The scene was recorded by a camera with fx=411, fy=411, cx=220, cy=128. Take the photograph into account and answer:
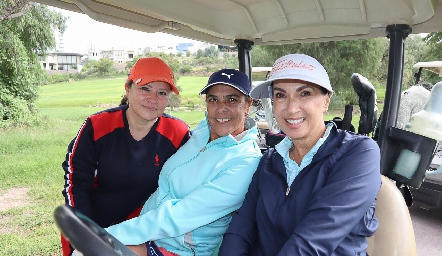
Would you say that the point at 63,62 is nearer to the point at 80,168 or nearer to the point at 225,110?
the point at 80,168

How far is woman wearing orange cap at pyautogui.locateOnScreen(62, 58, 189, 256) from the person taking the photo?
6.98 ft

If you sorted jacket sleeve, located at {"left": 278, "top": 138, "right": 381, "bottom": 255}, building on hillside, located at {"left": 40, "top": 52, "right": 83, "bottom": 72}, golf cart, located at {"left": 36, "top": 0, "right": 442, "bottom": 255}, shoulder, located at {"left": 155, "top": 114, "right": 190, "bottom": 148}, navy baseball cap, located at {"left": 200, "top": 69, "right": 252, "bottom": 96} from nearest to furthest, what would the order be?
jacket sleeve, located at {"left": 278, "top": 138, "right": 381, "bottom": 255}
golf cart, located at {"left": 36, "top": 0, "right": 442, "bottom": 255}
navy baseball cap, located at {"left": 200, "top": 69, "right": 252, "bottom": 96}
shoulder, located at {"left": 155, "top": 114, "right": 190, "bottom": 148}
building on hillside, located at {"left": 40, "top": 52, "right": 83, "bottom": 72}

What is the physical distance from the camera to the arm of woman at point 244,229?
170 cm

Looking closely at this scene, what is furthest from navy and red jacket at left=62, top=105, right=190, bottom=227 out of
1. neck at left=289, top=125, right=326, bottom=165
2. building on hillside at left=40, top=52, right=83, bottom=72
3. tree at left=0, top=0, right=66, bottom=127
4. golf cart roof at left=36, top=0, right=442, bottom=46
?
building on hillside at left=40, top=52, right=83, bottom=72

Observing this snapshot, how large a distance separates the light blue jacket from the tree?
29.0 feet

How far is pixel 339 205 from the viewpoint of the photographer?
54.7 inches

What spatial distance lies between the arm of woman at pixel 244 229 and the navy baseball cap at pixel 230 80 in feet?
1.57

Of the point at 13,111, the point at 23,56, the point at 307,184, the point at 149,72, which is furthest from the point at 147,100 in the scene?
the point at 13,111

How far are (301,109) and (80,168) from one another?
3.94 feet

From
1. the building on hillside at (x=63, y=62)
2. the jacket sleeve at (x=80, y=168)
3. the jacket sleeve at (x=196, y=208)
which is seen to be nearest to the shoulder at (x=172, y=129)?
the jacket sleeve at (x=80, y=168)

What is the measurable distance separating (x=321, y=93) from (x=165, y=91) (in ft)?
3.00

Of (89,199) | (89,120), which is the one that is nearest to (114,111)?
(89,120)

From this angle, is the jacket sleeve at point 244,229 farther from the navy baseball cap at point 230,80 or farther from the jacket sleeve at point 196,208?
the navy baseball cap at point 230,80

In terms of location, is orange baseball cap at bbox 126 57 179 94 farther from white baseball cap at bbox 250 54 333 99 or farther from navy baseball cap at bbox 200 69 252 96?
white baseball cap at bbox 250 54 333 99
